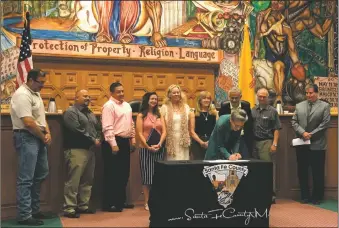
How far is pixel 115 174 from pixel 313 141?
114 inches

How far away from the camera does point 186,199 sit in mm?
4742

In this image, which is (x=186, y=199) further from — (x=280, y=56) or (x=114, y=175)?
(x=280, y=56)

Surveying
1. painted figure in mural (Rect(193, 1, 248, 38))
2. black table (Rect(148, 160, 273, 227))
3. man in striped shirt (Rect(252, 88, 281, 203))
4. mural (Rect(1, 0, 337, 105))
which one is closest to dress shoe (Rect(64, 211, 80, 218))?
black table (Rect(148, 160, 273, 227))

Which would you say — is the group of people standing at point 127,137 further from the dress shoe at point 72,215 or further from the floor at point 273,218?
the floor at point 273,218

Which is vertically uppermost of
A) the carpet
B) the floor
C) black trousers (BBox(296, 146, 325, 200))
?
black trousers (BBox(296, 146, 325, 200))

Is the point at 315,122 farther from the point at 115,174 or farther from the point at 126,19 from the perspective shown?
the point at 126,19

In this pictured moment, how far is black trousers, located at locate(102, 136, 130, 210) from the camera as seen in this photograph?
19.5ft

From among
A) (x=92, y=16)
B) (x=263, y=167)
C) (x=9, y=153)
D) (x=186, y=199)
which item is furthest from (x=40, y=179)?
(x=92, y=16)

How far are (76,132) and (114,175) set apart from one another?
0.76 meters

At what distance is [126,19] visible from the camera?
9.56 meters

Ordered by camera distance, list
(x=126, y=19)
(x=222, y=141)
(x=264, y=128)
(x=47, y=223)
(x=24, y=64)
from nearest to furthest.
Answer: (x=222, y=141) < (x=47, y=223) < (x=264, y=128) < (x=24, y=64) < (x=126, y=19)

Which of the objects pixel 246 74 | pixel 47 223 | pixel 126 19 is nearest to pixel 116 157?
pixel 47 223

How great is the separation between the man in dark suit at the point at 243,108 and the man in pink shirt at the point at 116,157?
1.29 meters

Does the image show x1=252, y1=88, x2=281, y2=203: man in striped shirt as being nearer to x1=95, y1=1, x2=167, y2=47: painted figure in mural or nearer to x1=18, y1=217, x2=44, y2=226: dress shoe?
x1=18, y1=217, x2=44, y2=226: dress shoe
